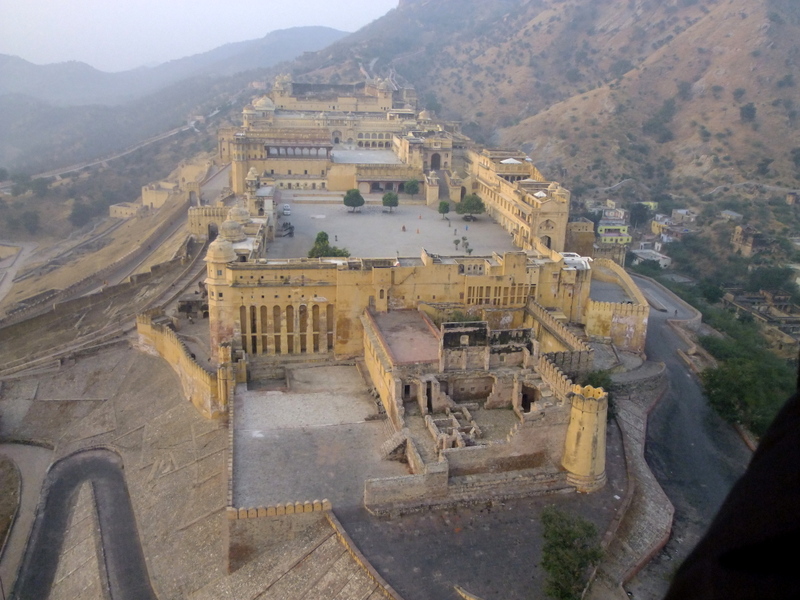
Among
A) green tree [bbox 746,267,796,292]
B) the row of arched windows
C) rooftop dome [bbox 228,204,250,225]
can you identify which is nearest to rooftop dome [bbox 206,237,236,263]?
the row of arched windows

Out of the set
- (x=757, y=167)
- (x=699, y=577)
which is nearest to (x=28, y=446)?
(x=699, y=577)

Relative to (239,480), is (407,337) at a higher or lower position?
higher

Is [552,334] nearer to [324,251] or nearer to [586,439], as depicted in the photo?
[586,439]

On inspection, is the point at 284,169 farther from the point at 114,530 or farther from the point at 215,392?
the point at 114,530

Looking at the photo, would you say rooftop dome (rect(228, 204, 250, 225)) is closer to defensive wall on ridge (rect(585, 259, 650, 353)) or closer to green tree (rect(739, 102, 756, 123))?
defensive wall on ridge (rect(585, 259, 650, 353))

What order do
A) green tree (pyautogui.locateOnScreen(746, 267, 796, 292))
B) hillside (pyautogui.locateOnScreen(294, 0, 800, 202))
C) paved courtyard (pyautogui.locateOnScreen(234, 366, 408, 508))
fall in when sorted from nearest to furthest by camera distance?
paved courtyard (pyautogui.locateOnScreen(234, 366, 408, 508)), green tree (pyautogui.locateOnScreen(746, 267, 796, 292)), hillside (pyautogui.locateOnScreen(294, 0, 800, 202))

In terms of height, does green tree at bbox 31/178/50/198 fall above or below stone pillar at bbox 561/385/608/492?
below

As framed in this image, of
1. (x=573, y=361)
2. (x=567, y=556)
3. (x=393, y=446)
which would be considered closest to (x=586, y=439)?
(x=567, y=556)

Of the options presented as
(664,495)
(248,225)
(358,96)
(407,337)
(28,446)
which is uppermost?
(358,96)
